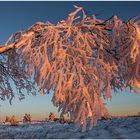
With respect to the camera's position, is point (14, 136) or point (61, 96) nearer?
point (61, 96)

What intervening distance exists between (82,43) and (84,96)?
6.11ft

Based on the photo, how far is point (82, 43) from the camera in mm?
9930

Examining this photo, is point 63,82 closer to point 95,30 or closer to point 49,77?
point 49,77

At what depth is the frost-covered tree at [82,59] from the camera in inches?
347

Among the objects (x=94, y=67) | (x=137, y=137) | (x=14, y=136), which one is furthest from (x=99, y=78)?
(x=14, y=136)

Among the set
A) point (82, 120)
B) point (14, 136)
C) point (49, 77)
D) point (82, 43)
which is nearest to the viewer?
point (82, 120)

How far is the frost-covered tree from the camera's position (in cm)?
882

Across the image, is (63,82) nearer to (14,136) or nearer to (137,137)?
(137,137)

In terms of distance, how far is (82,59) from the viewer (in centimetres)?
934

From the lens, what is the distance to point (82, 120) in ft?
28.3

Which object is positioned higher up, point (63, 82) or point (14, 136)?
point (63, 82)

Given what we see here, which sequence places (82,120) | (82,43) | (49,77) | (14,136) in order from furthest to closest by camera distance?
(14,136)
(82,43)
(49,77)
(82,120)

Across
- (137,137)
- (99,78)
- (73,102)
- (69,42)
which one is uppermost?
(69,42)

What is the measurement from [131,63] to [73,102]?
1.97 meters
